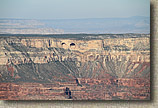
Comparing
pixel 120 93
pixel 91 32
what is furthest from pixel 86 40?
pixel 120 93

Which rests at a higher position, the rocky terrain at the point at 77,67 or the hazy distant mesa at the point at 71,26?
the hazy distant mesa at the point at 71,26

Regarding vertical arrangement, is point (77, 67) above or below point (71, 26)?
below

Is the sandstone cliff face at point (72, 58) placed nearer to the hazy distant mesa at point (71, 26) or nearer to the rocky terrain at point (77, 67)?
the rocky terrain at point (77, 67)

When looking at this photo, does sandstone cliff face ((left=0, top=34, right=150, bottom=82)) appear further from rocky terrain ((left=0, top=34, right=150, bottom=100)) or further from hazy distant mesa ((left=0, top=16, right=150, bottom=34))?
hazy distant mesa ((left=0, top=16, right=150, bottom=34))

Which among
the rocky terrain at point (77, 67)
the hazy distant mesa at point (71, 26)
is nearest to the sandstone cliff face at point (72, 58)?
the rocky terrain at point (77, 67)

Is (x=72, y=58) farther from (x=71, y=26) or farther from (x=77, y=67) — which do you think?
(x=71, y=26)

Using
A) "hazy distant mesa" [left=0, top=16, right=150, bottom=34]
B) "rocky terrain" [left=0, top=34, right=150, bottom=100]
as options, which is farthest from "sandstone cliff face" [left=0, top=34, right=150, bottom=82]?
"hazy distant mesa" [left=0, top=16, right=150, bottom=34]

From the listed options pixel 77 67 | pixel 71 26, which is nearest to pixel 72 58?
pixel 77 67

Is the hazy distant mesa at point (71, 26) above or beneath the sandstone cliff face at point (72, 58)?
above
